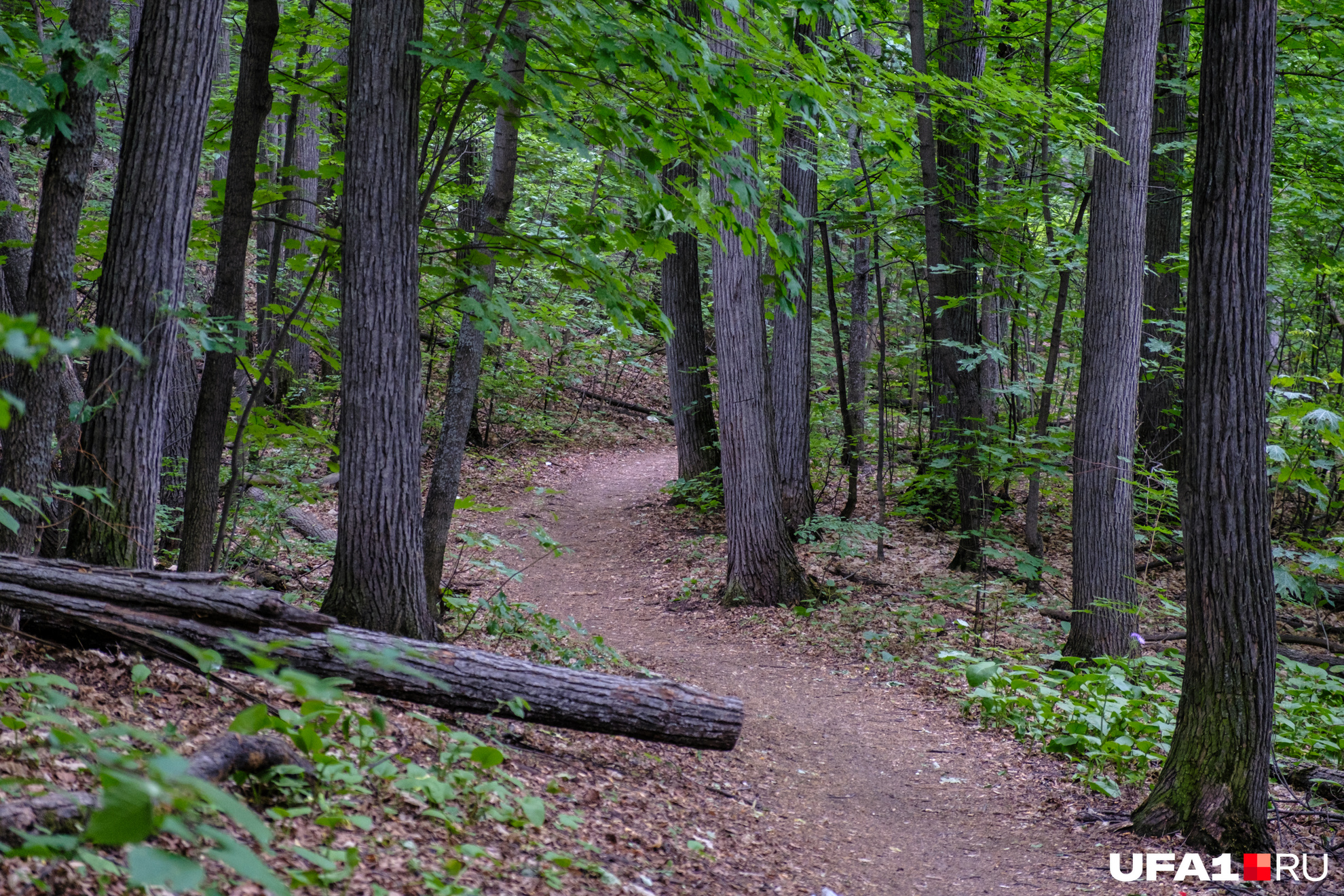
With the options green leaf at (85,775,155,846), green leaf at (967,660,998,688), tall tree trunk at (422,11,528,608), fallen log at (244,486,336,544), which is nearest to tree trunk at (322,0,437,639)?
tall tree trunk at (422,11,528,608)

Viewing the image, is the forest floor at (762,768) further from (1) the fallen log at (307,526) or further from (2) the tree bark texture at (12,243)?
(2) the tree bark texture at (12,243)

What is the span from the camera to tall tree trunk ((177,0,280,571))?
4.87 m

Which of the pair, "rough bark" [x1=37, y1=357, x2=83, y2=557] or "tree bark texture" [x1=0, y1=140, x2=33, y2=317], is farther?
"tree bark texture" [x1=0, y1=140, x2=33, y2=317]

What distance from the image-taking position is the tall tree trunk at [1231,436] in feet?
13.2

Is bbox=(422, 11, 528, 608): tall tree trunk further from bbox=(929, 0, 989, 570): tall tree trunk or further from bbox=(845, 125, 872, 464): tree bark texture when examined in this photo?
bbox=(845, 125, 872, 464): tree bark texture

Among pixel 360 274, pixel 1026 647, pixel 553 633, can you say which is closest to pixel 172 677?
pixel 360 274

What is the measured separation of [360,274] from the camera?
15.0 ft

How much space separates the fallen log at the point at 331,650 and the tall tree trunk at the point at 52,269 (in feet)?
1.75

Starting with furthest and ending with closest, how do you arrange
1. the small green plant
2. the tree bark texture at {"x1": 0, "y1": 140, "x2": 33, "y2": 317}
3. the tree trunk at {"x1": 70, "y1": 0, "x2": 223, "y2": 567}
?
the small green plant, the tree bark texture at {"x1": 0, "y1": 140, "x2": 33, "y2": 317}, the tree trunk at {"x1": 70, "y1": 0, "x2": 223, "y2": 567}

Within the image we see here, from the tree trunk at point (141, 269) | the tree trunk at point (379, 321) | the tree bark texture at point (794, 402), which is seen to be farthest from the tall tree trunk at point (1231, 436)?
the tree bark texture at point (794, 402)

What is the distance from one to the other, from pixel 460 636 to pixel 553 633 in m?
0.91

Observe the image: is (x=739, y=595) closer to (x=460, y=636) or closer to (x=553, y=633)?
(x=553, y=633)

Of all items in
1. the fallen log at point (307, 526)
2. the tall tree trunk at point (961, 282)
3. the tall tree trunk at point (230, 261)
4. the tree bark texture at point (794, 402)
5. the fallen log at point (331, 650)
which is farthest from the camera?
the tree bark texture at point (794, 402)

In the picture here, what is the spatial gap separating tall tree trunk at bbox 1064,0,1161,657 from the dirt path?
177cm
